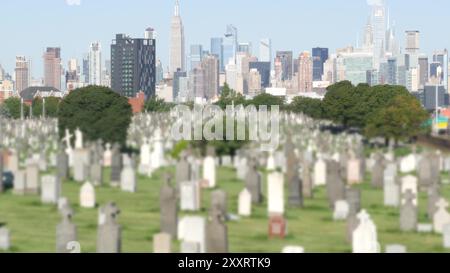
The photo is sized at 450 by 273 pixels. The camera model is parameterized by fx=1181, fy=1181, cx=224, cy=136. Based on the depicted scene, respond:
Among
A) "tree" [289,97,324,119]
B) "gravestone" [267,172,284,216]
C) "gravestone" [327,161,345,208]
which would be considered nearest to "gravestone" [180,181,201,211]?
"gravestone" [267,172,284,216]

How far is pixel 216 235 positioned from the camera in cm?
2403

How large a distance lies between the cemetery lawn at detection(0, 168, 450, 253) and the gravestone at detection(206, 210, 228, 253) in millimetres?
635

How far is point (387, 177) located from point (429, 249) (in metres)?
8.47

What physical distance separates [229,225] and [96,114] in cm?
3021

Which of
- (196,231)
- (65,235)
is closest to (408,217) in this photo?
(196,231)

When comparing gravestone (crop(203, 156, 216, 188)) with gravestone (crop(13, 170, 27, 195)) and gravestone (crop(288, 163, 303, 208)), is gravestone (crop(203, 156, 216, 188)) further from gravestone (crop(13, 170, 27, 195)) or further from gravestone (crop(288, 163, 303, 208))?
gravestone (crop(13, 170, 27, 195))

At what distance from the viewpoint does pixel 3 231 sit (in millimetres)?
24812

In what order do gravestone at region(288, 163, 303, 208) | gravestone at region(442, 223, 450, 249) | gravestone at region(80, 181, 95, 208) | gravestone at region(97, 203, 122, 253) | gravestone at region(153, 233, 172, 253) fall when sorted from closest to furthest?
gravestone at region(153, 233, 172, 253), gravestone at region(97, 203, 122, 253), gravestone at region(442, 223, 450, 249), gravestone at region(80, 181, 95, 208), gravestone at region(288, 163, 303, 208)

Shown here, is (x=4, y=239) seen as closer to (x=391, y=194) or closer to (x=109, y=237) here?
(x=109, y=237)

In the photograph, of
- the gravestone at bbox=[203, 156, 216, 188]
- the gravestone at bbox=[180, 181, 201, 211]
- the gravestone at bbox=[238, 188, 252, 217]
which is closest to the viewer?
the gravestone at bbox=[238, 188, 252, 217]

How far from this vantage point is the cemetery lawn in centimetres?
2545
